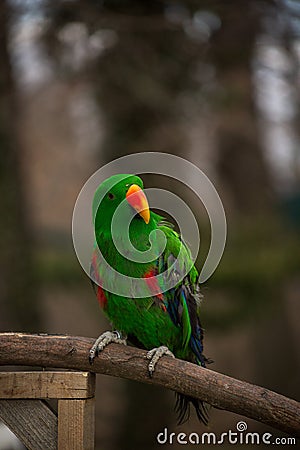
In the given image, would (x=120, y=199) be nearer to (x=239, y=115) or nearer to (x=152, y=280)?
(x=152, y=280)

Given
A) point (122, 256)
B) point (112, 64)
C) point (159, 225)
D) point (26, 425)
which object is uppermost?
point (112, 64)

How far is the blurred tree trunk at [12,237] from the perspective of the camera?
19.7ft

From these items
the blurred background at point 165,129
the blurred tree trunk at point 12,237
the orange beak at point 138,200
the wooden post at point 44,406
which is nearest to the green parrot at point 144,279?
the orange beak at point 138,200

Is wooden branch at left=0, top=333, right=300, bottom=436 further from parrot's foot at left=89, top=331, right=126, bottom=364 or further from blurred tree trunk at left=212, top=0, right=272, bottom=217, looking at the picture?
blurred tree trunk at left=212, top=0, right=272, bottom=217

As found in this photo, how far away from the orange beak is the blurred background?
10.3ft

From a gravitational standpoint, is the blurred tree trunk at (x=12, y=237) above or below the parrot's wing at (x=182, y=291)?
above

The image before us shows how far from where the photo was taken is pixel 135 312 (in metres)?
2.75

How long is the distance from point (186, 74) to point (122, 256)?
4098mm

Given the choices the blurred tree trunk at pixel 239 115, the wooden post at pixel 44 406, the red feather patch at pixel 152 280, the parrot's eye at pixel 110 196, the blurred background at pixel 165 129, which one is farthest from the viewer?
the blurred tree trunk at pixel 239 115

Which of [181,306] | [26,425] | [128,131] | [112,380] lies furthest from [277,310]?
[26,425]

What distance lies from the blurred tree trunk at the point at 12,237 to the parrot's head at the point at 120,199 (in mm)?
3613

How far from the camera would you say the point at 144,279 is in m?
2.67

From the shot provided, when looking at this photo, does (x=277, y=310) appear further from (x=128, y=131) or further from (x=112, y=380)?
(x=128, y=131)

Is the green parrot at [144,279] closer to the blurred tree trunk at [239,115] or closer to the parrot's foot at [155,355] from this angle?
the parrot's foot at [155,355]
